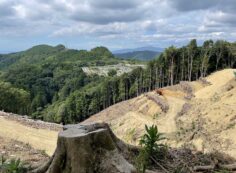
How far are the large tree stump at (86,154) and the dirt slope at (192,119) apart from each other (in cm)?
1063

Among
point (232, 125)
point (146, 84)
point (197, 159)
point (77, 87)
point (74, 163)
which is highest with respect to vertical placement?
point (74, 163)

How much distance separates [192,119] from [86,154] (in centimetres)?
2847

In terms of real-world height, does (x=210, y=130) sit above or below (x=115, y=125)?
above

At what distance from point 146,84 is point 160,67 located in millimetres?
7060

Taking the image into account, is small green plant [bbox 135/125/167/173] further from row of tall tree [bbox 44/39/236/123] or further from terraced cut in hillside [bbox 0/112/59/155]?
row of tall tree [bbox 44/39/236/123]

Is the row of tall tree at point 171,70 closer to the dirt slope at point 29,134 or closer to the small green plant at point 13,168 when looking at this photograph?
the dirt slope at point 29,134

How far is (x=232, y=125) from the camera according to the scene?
93.1 feet

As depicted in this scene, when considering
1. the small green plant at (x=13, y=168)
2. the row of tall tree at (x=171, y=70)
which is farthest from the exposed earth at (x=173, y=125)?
the row of tall tree at (x=171, y=70)

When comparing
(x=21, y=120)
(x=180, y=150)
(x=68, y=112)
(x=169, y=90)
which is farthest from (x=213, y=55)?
(x=180, y=150)

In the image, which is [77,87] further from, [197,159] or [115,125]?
[197,159]

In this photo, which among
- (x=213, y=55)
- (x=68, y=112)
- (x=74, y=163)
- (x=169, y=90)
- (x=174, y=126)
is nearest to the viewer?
(x=74, y=163)

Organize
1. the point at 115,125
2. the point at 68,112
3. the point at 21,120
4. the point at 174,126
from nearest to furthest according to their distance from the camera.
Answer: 1. the point at 21,120
2. the point at 174,126
3. the point at 115,125
4. the point at 68,112

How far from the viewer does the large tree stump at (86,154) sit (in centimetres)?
615

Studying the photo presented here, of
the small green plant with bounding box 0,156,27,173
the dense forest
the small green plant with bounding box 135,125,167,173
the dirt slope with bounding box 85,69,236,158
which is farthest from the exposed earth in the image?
the dense forest
